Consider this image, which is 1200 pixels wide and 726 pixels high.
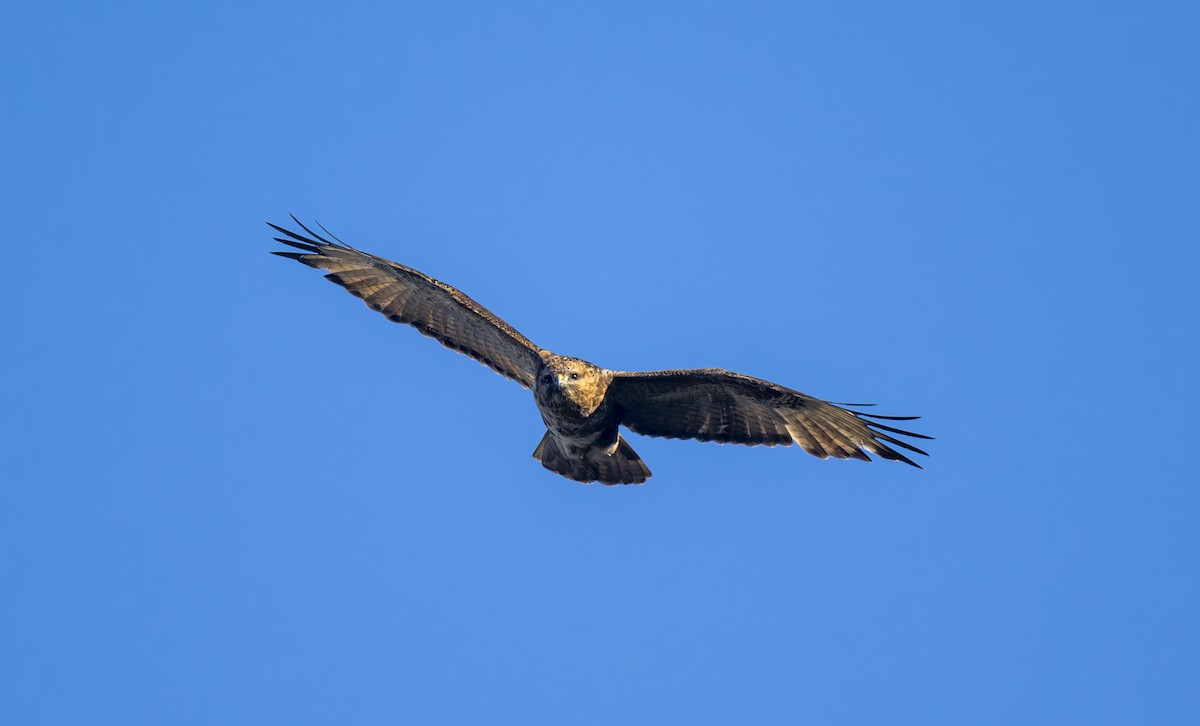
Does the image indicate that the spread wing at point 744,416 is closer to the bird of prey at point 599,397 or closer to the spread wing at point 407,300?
the bird of prey at point 599,397

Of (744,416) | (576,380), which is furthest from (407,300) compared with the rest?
(744,416)

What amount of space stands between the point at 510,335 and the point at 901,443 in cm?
384

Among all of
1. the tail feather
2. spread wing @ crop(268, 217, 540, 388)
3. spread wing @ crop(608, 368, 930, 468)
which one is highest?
spread wing @ crop(268, 217, 540, 388)

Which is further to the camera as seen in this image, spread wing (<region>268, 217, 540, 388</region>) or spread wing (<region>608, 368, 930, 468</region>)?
spread wing (<region>268, 217, 540, 388</region>)

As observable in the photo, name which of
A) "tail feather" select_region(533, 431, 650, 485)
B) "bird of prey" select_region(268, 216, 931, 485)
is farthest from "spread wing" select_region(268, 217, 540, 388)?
"tail feather" select_region(533, 431, 650, 485)

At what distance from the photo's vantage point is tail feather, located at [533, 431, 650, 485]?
12.0 m

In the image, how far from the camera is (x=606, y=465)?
1205 centimetres

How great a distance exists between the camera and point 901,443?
11469mm

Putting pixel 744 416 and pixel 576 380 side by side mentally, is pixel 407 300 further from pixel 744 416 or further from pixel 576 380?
pixel 744 416

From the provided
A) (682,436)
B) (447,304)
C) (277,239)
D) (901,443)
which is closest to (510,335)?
(447,304)

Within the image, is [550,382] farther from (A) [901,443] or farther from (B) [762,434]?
(A) [901,443]

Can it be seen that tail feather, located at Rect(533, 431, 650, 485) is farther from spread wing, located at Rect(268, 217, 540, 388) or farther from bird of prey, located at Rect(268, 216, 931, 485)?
spread wing, located at Rect(268, 217, 540, 388)

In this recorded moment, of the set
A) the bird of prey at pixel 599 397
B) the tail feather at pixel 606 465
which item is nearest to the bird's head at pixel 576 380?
the bird of prey at pixel 599 397

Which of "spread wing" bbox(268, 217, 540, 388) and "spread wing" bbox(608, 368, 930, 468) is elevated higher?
"spread wing" bbox(268, 217, 540, 388)
